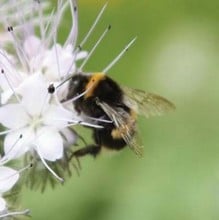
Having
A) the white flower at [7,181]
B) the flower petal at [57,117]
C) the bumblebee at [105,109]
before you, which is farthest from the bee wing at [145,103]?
the white flower at [7,181]

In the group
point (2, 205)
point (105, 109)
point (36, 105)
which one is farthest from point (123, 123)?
point (2, 205)

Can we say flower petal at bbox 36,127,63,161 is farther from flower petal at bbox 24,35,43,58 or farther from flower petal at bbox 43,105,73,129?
flower petal at bbox 24,35,43,58

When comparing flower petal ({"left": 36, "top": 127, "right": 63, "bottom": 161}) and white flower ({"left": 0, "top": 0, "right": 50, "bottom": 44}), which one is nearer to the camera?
flower petal ({"left": 36, "top": 127, "right": 63, "bottom": 161})

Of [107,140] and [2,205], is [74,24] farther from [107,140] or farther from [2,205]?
[2,205]

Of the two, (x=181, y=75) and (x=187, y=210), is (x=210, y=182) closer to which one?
(x=187, y=210)

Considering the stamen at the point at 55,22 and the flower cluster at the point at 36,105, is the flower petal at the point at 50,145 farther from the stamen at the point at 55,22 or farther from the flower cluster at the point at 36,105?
the stamen at the point at 55,22

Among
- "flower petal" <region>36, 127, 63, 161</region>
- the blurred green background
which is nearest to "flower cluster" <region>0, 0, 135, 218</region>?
"flower petal" <region>36, 127, 63, 161</region>
